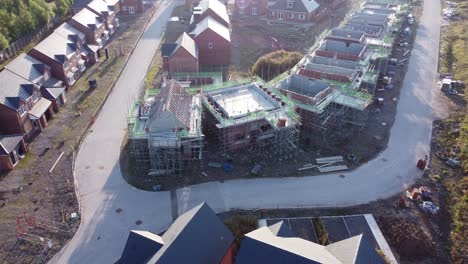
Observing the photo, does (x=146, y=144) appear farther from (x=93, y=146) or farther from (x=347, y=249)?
(x=347, y=249)

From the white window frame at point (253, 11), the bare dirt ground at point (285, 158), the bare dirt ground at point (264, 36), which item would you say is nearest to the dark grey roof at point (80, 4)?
the bare dirt ground at point (264, 36)

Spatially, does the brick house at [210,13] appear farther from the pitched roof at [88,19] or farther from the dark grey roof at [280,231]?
the dark grey roof at [280,231]

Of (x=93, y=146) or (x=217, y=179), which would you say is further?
(x=93, y=146)

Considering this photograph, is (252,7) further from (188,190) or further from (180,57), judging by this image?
(188,190)

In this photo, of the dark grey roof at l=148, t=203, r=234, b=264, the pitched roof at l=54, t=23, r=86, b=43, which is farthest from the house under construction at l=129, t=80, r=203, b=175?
the pitched roof at l=54, t=23, r=86, b=43

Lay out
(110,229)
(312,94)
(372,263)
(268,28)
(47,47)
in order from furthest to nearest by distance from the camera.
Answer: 1. (268,28)
2. (47,47)
3. (312,94)
4. (110,229)
5. (372,263)

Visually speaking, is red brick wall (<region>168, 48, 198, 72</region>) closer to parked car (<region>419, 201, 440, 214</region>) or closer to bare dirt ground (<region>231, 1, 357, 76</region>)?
bare dirt ground (<region>231, 1, 357, 76</region>)

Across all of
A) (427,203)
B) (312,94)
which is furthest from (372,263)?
(312,94)
